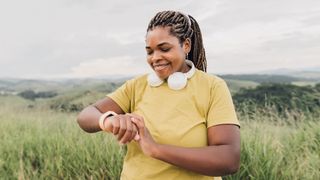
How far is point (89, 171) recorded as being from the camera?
4.59 metres

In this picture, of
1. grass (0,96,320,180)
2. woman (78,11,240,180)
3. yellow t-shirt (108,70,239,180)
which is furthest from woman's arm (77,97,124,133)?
grass (0,96,320,180)

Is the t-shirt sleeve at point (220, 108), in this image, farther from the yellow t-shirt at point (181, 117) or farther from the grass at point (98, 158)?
the grass at point (98, 158)

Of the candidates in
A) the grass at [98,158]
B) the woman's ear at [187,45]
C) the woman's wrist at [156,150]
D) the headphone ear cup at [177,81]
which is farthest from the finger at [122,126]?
the grass at [98,158]

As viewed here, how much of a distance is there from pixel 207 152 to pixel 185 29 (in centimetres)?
56

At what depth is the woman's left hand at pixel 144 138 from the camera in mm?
1792

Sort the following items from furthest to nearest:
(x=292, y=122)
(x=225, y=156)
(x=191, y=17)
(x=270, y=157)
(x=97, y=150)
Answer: (x=292, y=122)
(x=97, y=150)
(x=270, y=157)
(x=191, y=17)
(x=225, y=156)

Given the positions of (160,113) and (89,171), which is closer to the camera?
(160,113)

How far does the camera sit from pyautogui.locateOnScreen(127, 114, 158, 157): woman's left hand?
70.6 inches

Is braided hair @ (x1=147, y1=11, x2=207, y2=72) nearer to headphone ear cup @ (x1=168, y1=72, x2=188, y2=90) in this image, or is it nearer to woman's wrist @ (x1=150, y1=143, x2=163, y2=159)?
headphone ear cup @ (x1=168, y1=72, x2=188, y2=90)

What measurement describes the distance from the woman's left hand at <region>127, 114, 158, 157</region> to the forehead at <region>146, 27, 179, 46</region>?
0.35 meters

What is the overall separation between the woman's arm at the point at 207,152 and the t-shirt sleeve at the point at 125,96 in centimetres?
35

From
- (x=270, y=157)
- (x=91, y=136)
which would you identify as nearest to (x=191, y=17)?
(x=270, y=157)

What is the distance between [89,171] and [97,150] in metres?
0.36

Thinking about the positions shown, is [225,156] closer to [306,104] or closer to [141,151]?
[141,151]
